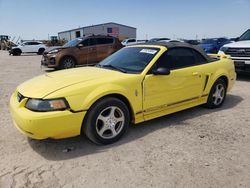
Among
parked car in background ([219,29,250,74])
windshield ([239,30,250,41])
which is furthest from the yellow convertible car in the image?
windshield ([239,30,250,41])

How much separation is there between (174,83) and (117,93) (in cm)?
118

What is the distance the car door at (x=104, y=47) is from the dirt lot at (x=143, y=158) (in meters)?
8.06

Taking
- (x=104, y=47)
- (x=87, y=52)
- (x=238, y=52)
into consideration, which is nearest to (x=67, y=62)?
(x=87, y=52)

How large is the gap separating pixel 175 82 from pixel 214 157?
1.48m

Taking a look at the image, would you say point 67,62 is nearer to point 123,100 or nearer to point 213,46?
point 123,100

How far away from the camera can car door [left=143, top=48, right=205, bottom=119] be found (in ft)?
13.0

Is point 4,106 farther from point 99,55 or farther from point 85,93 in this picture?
point 99,55

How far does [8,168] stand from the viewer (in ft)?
10.1

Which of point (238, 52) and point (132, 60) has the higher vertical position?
point (238, 52)

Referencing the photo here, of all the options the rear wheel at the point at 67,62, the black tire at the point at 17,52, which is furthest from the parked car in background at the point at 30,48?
the rear wheel at the point at 67,62

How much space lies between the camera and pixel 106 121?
3596 mm

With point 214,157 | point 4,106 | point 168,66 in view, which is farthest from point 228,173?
point 4,106

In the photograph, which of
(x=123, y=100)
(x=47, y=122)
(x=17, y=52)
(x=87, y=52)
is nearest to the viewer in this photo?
(x=47, y=122)

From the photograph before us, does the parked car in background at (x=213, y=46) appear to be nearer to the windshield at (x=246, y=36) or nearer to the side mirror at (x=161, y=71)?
the windshield at (x=246, y=36)
